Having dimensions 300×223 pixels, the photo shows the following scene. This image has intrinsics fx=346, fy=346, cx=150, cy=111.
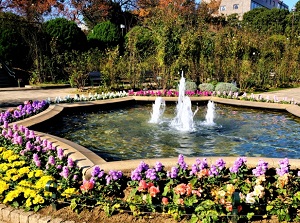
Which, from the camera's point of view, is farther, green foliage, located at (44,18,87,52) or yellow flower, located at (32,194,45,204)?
green foliage, located at (44,18,87,52)

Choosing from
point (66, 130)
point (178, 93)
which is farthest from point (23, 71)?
point (66, 130)

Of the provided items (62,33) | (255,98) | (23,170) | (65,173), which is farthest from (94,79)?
(65,173)

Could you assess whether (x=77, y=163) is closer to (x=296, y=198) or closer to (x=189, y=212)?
(x=189, y=212)

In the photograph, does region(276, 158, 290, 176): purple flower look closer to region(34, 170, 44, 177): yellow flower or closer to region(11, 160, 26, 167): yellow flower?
region(34, 170, 44, 177): yellow flower

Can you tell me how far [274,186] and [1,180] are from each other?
3.02m

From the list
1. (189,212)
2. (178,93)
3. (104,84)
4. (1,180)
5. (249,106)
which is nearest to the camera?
(189,212)

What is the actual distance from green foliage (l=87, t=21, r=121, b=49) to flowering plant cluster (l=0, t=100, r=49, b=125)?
13.7 meters

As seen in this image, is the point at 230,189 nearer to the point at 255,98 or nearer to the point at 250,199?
the point at 250,199

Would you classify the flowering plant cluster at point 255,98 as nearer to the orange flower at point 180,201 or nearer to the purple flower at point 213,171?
the purple flower at point 213,171

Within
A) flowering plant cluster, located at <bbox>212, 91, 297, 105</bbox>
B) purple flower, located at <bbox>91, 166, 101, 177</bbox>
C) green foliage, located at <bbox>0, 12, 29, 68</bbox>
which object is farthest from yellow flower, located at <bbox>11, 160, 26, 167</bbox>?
green foliage, located at <bbox>0, 12, 29, 68</bbox>

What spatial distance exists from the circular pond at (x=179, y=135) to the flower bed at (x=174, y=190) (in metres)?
1.64

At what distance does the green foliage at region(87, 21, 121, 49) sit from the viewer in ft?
70.6

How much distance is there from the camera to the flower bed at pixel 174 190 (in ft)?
10.7

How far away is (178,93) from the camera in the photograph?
38.1 ft
